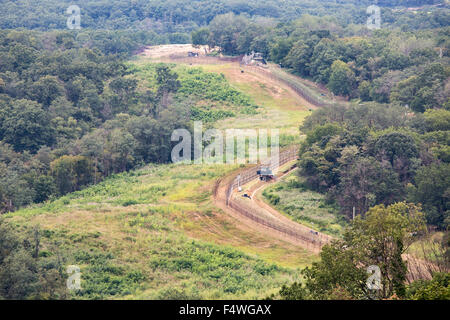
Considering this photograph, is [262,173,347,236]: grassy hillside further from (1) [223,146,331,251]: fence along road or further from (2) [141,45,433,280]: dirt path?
(1) [223,146,331,251]: fence along road

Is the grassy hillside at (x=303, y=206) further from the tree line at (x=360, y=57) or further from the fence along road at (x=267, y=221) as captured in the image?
the tree line at (x=360, y=57)

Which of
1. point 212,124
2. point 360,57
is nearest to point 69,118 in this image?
point 212,124

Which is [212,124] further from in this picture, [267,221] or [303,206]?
[267,221]

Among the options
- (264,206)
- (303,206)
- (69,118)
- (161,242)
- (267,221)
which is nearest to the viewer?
(161,242)

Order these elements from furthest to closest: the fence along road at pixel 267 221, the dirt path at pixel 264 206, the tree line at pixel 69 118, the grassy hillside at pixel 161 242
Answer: the tree line at pixel 69 118, the fence along road at pixel 267 221, the dirt path at pixel 264 206, the grassy hillside at pixel 161 242

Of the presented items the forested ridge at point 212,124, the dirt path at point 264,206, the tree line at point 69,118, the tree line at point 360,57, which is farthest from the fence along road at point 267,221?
the tree line at point 360,57

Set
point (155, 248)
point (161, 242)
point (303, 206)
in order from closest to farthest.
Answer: point (155, 248), point (161, 242), point (303, 206)

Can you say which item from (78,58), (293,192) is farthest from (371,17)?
(293,192)
